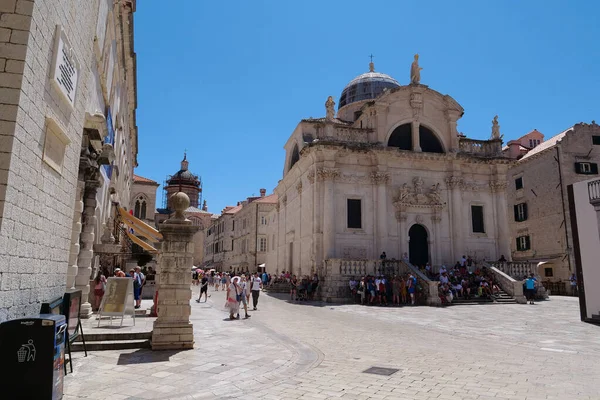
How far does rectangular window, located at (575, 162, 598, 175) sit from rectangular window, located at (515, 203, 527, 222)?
547cm

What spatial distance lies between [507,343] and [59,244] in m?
10.1

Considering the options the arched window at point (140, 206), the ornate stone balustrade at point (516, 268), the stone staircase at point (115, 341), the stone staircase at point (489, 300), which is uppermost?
the arched window at point (140, 206)

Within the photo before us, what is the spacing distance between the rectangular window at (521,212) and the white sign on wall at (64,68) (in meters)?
39.6

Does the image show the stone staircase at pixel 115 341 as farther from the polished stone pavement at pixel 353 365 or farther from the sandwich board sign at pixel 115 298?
the sandwich board sign at pixel 115 298

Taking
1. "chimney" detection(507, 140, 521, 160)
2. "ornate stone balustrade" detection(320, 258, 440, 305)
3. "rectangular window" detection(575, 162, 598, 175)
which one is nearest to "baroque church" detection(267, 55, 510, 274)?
"ornate stone balustrade" detection(320, 258, 440, 305)

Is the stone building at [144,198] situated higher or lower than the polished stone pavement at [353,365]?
higher

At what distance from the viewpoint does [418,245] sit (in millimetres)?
28578

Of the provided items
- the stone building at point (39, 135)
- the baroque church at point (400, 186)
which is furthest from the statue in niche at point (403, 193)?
the stone building at point (39, 135)

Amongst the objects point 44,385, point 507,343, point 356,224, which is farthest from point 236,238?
point 44,385

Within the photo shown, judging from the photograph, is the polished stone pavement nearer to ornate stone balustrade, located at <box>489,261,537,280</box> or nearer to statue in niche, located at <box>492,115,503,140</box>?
ornate stone balustrade, located at <box>489,261,537,280</box>

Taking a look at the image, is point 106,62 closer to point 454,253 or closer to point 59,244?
point 59,244

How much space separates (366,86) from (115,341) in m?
34.1

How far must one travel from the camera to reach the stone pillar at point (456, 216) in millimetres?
28438

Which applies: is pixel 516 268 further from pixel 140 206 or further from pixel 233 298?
pixel 140 206
